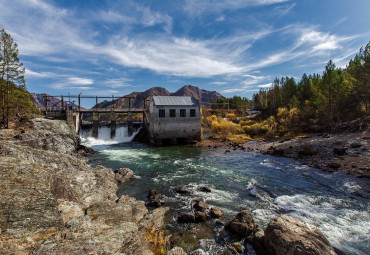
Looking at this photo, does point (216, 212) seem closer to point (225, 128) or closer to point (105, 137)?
point (225, 128)

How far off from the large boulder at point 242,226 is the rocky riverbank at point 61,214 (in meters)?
3.97

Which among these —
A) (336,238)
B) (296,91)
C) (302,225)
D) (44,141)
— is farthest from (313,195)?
(296,91)

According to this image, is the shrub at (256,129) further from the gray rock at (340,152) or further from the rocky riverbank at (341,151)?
the gray rock at (340,152)

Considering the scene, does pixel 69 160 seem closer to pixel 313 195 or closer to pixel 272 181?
pixel 272 181

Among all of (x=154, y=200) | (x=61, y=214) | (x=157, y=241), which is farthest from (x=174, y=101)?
(x=157, y=241)

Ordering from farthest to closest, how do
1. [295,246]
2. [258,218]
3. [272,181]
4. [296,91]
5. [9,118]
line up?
[296,91], [9,118], [272,181], [258,218], [295,246]

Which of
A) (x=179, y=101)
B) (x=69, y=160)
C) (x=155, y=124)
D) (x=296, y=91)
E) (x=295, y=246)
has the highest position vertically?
(x=296, y=91)

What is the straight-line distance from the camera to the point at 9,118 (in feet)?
96.3

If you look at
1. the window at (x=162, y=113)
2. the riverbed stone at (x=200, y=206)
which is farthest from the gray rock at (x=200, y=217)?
the window at (x=162, y=113)

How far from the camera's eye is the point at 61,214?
9156mm

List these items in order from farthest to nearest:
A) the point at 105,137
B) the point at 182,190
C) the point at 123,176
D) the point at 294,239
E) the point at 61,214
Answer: the point at 105,137
the point at 123,176
the point at 182,190
the point at 61,214
the point at 294,239

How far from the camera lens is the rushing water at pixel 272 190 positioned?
10.7 metres

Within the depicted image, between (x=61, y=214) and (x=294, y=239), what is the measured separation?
1034cm

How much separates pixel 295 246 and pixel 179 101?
3868 cm
